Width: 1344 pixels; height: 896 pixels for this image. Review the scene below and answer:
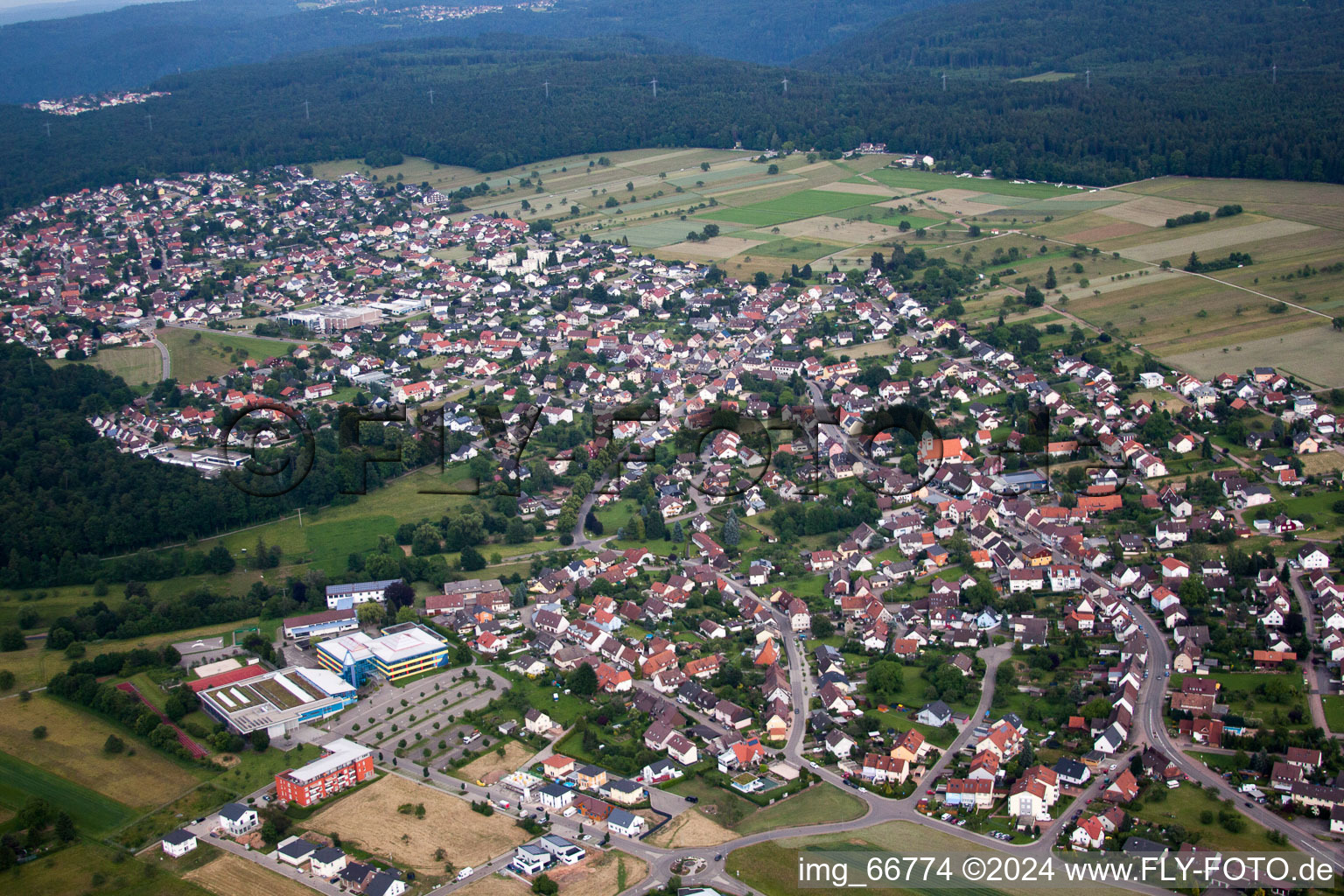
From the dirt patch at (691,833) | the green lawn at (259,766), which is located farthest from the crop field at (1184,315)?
the green lawn at (259,766)

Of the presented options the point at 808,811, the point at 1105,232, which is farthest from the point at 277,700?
the point at 1105,232

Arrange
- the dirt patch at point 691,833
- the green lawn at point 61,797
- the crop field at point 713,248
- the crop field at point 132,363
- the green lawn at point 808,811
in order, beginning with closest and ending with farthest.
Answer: the dirt patch at point 691,833
the green lawn at point 808,811
the green lawn at point 61,797
the crop field at point 132,363
the crop field at point 713,248

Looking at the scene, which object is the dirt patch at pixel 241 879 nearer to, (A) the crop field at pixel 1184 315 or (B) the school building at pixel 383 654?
(B) the school building at pixel 383 654

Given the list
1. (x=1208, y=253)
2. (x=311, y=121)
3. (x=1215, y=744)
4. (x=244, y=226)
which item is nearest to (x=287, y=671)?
(x=1215, y=744)

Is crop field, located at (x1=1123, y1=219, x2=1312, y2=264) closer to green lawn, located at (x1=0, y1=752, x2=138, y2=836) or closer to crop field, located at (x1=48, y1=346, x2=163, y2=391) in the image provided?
crop field, located at (x1=48, y1=346, x2=163, y2=391)

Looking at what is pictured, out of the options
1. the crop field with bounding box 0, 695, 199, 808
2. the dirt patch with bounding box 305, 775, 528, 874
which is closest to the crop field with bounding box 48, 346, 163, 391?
the crop field with bounding box 0, 695, 199, 808

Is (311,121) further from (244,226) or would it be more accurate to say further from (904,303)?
(904,303)

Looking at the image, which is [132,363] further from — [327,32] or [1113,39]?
[327,32]
